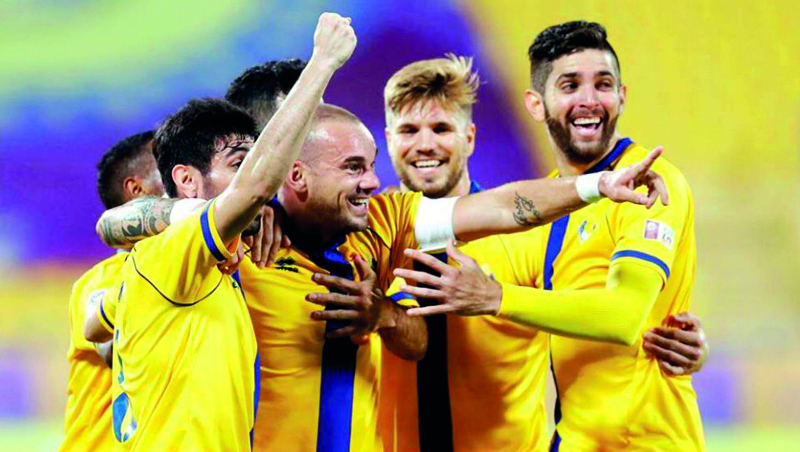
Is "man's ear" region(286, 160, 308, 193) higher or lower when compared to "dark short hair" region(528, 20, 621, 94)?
lower

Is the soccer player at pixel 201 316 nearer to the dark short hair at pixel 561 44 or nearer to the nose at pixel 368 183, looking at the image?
the nose at pixel 368 183

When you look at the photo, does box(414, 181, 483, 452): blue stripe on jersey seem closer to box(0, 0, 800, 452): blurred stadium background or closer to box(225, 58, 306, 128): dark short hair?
box(225, 58, 306, 128): dark short hair

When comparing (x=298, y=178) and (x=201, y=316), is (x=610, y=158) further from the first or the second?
(x=201, y=316)

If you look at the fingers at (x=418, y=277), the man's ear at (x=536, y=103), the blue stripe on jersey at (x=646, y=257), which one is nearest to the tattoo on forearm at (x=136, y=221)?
the fingers at (x=418, y=277)

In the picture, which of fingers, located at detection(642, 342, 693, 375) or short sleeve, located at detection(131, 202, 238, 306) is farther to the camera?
fingers, located at detection(642, 342, 693, 375)

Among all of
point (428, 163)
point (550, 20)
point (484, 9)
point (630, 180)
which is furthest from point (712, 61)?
point (630, 180)

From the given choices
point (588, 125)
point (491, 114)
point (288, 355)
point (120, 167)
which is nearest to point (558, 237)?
point (588, 125)

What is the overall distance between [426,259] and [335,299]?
33 cm

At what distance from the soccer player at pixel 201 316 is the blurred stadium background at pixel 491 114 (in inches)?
243

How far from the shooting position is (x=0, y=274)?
31.7 feet

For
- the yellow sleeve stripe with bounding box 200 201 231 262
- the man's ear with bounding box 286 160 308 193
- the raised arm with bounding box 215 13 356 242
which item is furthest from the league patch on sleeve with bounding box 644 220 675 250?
the yellow sleeve stripe with bounding box 200 201 231 262

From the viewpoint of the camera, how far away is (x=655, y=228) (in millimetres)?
3992

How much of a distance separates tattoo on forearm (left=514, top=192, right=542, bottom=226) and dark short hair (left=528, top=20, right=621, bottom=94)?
3.81 ft

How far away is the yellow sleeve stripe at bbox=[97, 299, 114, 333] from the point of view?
3479 millimetres
